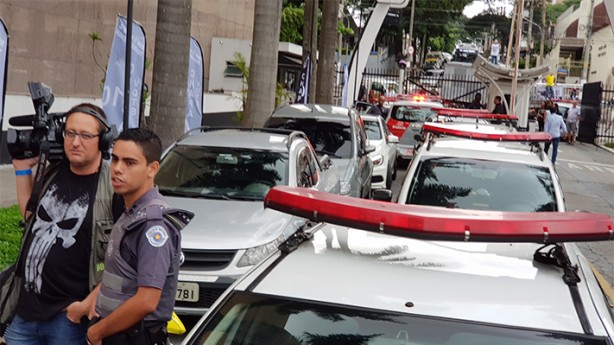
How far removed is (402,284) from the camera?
3.49 metres

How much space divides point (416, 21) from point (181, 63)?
73.7m

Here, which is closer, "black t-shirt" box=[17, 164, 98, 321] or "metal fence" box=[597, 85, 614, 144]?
"black t-shirt" box=[17, 164, 98, 321]

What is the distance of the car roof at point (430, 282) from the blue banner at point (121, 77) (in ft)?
19.0

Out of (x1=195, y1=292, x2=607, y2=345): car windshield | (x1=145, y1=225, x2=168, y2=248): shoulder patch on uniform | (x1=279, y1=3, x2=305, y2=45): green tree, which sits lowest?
(x1=195, y1=292, x2=607, y2=345): car windshield

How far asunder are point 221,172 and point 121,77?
1590mm

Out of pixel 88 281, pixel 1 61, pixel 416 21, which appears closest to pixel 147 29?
pixel 1 61

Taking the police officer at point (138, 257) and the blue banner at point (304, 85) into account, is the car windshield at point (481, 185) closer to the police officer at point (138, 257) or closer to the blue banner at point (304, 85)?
the police officer at point (138, 257)

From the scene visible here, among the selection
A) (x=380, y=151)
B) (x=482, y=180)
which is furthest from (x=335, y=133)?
(x=482, y=180)

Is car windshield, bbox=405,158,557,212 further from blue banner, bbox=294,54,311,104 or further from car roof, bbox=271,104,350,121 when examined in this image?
blue banner, bbox=294,54,311,104

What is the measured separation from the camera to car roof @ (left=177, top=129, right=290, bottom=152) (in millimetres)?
9320

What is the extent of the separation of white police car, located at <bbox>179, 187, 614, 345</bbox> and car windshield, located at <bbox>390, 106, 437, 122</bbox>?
20432 mm

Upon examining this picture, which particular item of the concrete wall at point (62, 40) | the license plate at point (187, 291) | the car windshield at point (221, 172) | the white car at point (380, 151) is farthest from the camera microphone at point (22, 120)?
the concrete wall at point (62, 40)

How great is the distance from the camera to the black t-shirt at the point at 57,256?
4035 millimetres

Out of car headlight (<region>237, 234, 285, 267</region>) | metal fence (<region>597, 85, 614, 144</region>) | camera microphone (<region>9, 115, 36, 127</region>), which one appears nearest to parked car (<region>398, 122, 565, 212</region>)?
car headlight (<region>237, 234, 285, 267</region>)
